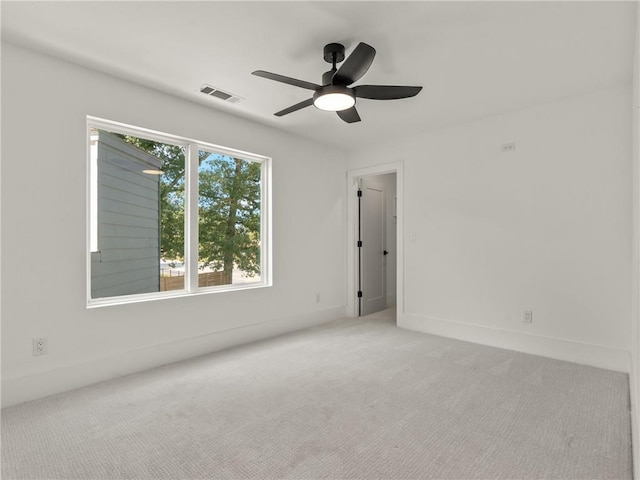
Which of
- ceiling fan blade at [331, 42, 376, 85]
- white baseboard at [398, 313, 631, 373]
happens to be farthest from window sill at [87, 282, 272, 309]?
ceiling fan blade at [331, 42, 376, 85]

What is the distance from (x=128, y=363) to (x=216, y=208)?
1.72m

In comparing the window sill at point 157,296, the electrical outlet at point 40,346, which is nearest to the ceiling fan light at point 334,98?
the window sill at point 157,296

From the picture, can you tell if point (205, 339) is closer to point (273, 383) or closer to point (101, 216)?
point (273, 383)

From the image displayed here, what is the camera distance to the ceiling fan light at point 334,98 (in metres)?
2.41

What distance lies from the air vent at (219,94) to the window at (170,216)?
0.55 m

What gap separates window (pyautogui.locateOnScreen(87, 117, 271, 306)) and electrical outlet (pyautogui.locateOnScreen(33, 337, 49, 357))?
0.42 m

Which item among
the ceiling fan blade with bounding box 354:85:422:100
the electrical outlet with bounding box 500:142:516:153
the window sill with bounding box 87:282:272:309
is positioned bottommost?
the window sill with bounding box 87:282:272:309

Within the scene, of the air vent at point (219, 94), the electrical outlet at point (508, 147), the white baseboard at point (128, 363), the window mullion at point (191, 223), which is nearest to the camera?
the white baseboard at point (128, 363)

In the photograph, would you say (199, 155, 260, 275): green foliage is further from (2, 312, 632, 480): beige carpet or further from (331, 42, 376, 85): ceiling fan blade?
(331, 42, 376, 85): ceiling fan blade

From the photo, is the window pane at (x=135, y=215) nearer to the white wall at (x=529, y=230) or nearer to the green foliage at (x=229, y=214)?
the green foliage at (x=229, y=214)

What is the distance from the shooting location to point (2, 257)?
244 centimetres

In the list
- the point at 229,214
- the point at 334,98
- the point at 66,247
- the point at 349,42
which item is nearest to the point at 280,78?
the point at 334,98

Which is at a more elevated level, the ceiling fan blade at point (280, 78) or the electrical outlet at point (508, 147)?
the ceiling fan blade at point (280, 78)

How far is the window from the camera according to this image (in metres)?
3.04
